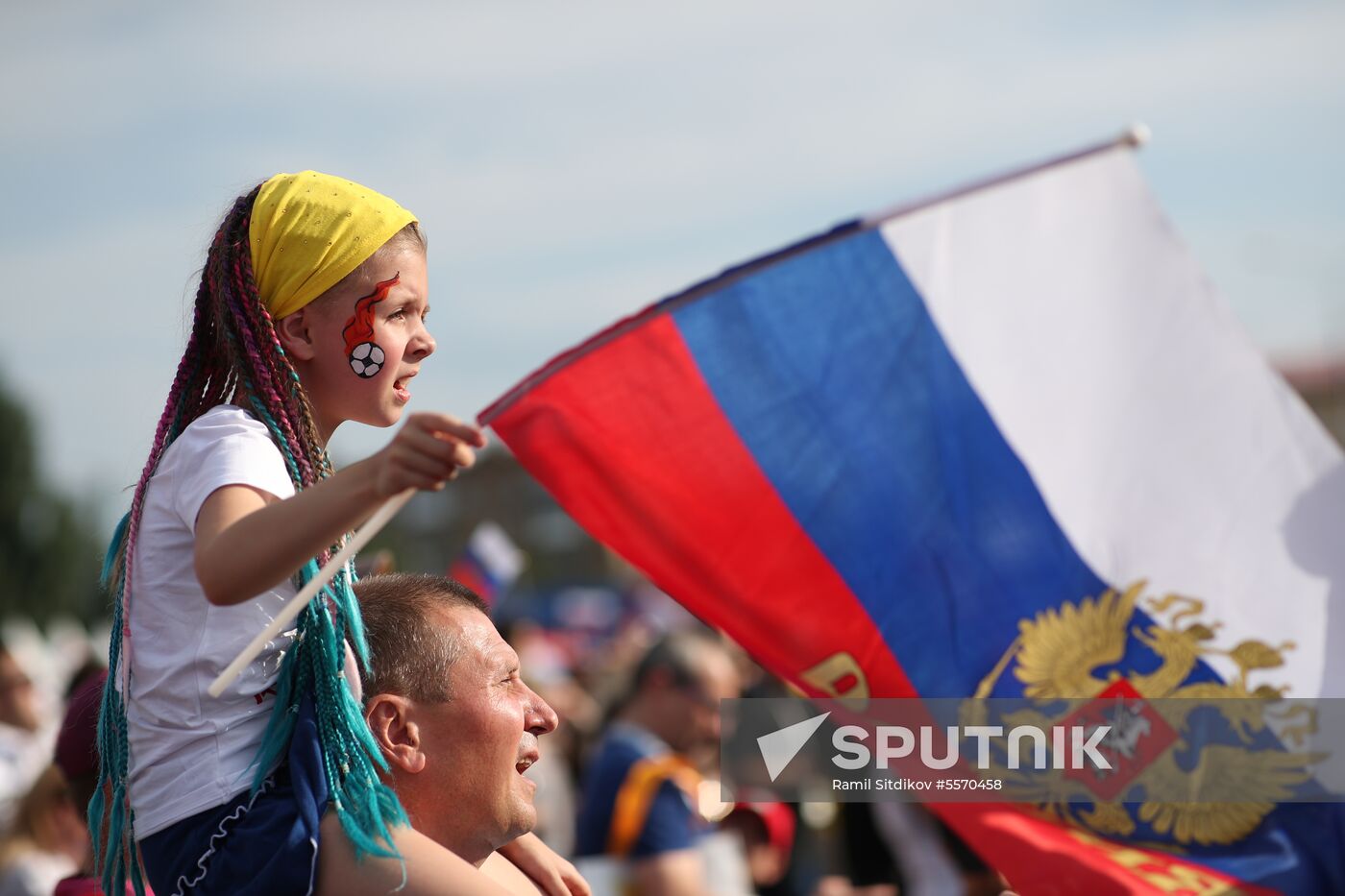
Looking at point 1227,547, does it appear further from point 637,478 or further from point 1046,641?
point 637,478

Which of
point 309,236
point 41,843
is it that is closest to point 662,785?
point 41,843

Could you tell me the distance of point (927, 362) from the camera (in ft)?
12.8

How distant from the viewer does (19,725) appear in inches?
368

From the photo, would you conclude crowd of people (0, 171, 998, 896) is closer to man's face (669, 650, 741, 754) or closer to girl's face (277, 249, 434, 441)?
girl's face (277, 249, 434, 441)

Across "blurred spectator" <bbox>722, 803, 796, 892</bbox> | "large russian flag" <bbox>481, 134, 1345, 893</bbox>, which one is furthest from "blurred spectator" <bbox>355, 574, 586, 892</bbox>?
"blurred spectator" <bbox>722, 803, 796, 892</bbox>

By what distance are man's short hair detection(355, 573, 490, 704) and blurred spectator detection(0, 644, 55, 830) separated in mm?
7042

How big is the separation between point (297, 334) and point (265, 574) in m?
0.55

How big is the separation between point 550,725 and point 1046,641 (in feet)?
5.12

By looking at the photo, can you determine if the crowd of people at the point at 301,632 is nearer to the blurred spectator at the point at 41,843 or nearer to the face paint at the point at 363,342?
the face paint at the point at 363,342

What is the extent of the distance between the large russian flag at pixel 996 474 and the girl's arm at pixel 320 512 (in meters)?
1.58

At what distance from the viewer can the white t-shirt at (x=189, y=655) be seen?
2.23 metres

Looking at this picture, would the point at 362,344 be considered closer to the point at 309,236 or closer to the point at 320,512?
the point at 309,236

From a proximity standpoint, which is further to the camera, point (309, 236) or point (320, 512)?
point (309, 236)

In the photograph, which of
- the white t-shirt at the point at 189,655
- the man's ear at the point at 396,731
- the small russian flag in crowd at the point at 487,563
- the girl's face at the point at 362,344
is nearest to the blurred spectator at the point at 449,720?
the man's ear at the point at 396,731
